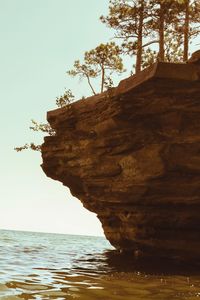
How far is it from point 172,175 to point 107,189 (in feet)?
12.9

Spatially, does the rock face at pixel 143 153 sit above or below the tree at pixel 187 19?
below

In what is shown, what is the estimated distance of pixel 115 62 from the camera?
26109 mm

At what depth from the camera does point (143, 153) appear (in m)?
16.5

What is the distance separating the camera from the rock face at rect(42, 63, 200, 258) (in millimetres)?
14781

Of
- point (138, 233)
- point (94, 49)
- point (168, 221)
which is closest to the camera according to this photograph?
point (168, 221)

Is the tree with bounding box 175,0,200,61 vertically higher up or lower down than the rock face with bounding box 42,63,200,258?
higher up

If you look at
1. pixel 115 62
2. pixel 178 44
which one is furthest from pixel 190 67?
pixel 115 62

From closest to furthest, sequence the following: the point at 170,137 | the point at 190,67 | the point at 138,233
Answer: the point at 190,67 → the point at 170,137 → the point at 138,233

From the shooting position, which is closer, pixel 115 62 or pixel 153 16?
pixel 153 16

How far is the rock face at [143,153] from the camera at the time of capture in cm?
1478

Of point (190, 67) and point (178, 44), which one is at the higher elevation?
point (178, 44)

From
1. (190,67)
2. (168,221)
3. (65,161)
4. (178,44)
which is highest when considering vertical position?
(178,44)

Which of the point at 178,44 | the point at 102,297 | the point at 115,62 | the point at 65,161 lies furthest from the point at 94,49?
the point at 102,297

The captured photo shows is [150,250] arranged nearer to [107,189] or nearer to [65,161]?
[107,189]
